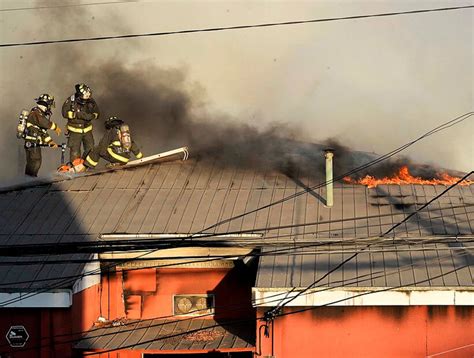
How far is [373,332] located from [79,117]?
9.55 metres

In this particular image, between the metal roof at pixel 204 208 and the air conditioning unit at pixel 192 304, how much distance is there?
1328 millimetres

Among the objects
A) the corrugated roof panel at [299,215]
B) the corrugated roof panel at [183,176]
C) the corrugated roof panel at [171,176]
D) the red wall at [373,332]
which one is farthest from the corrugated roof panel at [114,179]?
the red wall at [373,332]

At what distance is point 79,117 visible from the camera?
19859 mm

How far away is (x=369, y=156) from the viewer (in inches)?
765

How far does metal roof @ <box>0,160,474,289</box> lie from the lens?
1543 cm

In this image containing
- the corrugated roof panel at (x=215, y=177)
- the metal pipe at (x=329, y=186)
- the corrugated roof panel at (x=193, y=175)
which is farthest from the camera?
the corrugated roof panel at (x=193, y=175)

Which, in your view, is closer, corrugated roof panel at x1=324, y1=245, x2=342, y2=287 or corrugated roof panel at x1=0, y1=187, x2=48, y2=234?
corrugated roof panel at x1=324, y1=245, x2=342, y2=287

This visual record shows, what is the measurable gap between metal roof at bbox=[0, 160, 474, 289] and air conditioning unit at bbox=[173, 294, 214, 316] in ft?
4.36

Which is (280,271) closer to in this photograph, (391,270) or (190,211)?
(391,270)

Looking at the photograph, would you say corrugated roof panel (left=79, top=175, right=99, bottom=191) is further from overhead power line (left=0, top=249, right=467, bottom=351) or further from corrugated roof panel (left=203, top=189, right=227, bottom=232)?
overhead power line (left=0, top=249, right=467, bottom=351)

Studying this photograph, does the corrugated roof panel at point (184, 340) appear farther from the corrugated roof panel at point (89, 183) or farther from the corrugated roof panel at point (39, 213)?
the corrugated roof panel at point (89, 183)

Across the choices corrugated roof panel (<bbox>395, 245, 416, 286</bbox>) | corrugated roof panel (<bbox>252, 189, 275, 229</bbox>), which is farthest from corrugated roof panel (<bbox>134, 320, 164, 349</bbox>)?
corrugated roof panel (<bbox>395, 245, 416, 286</bbox>)

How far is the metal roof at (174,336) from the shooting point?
1466 cm

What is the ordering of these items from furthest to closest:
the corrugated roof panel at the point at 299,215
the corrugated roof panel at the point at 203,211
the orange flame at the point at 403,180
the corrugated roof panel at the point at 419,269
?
1. the orange flame at the point at 403,180
2. the corrugated roof panel at the point at 203,211
3. the corrugated roof panel at the point at 299,215
4. the corrugated roof panel at the point at 419,269
